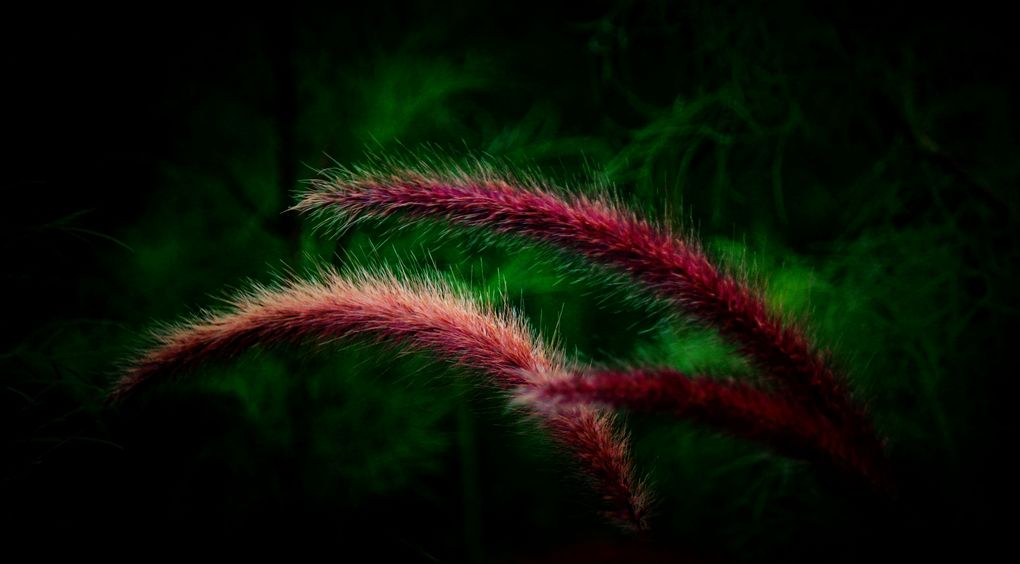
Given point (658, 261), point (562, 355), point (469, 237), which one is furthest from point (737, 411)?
point (469, 237)

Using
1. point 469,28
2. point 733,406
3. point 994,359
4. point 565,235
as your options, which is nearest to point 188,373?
point 565,235

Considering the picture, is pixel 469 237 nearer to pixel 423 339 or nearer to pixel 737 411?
pixel 423 339

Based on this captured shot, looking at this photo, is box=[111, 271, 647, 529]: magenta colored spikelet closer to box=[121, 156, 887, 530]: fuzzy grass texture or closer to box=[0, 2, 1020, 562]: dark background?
box=[121, 156, 887, 530]: fuzzy grass texture

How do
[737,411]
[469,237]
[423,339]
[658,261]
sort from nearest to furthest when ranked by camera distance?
[737,411] < [658,261] < [423,339] < [469,237]

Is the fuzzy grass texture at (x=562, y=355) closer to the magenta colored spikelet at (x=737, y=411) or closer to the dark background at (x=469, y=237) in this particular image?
the magenta colored spikelet at (x=737, y=411)

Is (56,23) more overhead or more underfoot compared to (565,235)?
more overhead

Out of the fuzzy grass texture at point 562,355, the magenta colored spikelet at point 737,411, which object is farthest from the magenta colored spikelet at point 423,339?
the magenta colored spikelet at point 737,411

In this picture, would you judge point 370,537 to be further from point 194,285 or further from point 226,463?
point 194,285
